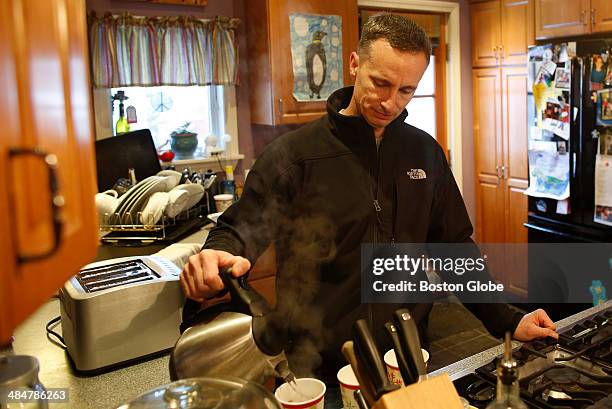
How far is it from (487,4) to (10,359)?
4239 millimetres

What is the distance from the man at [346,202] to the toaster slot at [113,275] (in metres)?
0.21

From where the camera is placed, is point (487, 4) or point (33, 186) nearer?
point (33, 186)

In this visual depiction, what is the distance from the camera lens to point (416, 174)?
168 centimetres

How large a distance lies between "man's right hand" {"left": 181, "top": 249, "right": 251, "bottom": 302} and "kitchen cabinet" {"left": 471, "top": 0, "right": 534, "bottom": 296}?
3.50 metres

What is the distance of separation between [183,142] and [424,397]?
2.97 meters

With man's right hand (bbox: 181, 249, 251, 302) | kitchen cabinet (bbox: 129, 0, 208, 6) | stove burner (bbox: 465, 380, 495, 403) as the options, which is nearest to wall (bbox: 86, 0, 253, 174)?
kitchen cabinet (bbox: 129, 0, 208, 6)

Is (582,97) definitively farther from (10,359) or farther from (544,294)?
(10,359)

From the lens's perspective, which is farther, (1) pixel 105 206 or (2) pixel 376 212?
(1) pixel 105 206

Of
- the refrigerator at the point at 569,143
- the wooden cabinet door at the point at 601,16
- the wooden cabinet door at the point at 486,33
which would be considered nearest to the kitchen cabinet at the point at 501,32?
the wooden cabinet door at the point at 486,33

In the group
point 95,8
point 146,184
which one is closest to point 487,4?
point 95,8

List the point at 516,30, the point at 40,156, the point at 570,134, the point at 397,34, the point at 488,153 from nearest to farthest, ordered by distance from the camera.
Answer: the point at 40,156 < the point at 397,34 < the point at 570,134 < the point at 516,30 < the point at 488,153

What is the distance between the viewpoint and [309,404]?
98 cm

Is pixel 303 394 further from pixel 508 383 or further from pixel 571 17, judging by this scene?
pixel 571 17

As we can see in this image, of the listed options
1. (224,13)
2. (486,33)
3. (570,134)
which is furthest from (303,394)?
(486,33)
